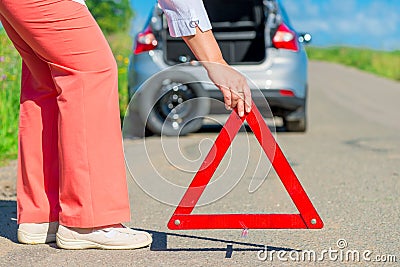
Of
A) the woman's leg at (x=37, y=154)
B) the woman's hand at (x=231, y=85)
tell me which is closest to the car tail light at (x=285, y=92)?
the woman's leg at (x=37, y=154)

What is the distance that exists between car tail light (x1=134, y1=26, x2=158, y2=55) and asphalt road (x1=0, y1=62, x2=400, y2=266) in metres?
0.94

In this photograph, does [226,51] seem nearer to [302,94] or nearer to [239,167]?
[302,94]

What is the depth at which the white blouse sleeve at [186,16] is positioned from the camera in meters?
3.47

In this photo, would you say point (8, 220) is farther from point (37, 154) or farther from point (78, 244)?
point (78, 244)

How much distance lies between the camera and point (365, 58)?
43.1 m

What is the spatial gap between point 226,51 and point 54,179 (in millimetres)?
5977

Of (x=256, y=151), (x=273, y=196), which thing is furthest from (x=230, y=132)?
(x=256, y=151)

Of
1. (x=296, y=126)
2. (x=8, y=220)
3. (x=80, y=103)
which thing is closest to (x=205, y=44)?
(x=80, y=103)

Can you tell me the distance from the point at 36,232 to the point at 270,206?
5.33ft

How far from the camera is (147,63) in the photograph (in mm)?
9250

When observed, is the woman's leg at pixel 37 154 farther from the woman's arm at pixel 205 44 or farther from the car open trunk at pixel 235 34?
the car open trunk at pixel 235 34

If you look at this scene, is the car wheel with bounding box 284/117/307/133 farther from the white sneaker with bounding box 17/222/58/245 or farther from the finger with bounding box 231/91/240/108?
the finger with bounding box 231/91/240/108

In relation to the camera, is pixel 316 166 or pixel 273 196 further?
pixel 316 166

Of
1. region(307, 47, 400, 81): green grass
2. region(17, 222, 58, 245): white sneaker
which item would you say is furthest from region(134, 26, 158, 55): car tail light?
region(307, 47, 400, 81): green grass
